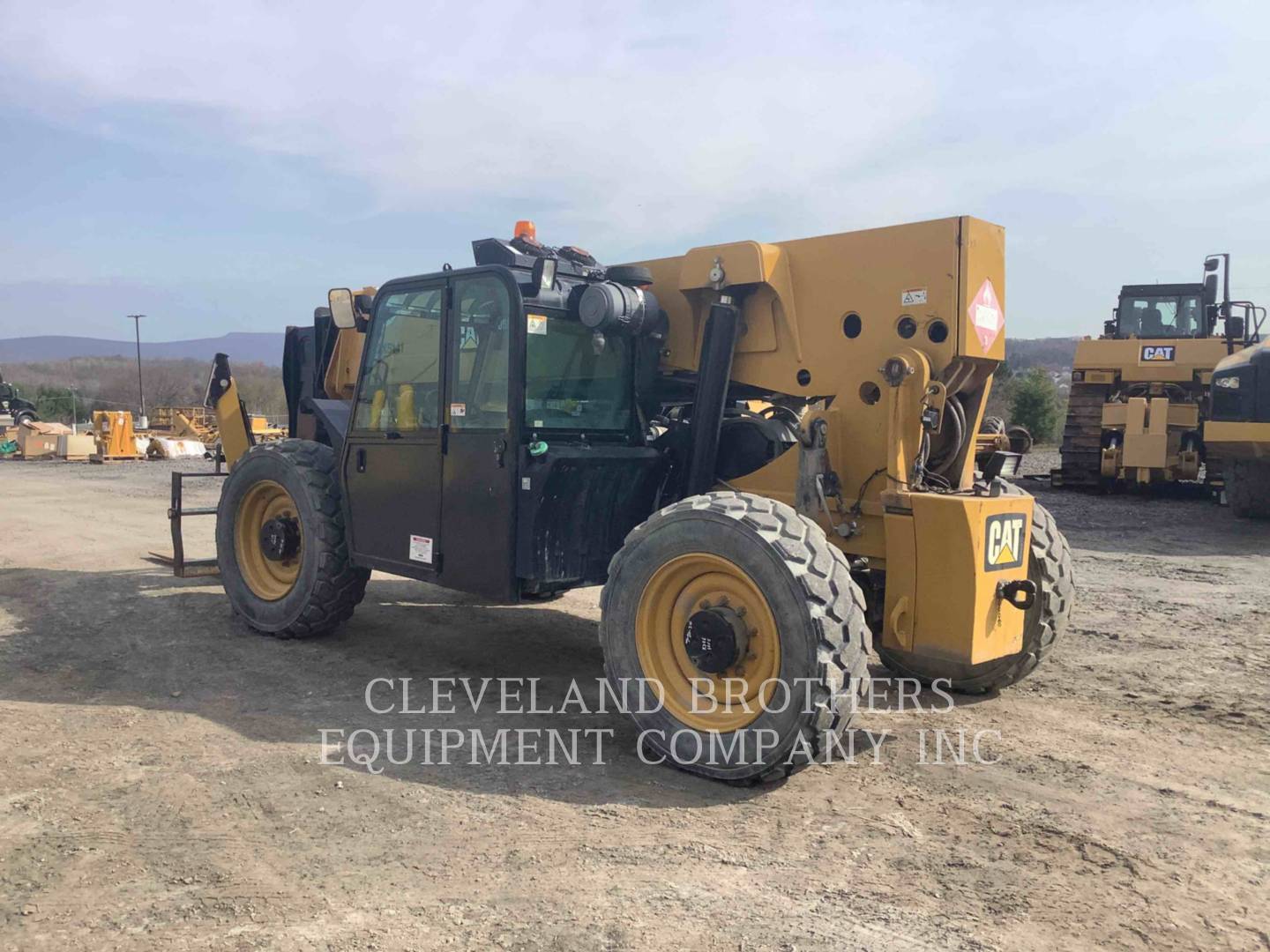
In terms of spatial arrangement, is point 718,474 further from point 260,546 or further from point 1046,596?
point 260,546

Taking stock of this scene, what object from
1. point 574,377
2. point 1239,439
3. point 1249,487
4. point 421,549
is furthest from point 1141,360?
point 421,549

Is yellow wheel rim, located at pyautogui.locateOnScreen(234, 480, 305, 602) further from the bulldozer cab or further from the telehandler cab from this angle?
the bulldozer cab

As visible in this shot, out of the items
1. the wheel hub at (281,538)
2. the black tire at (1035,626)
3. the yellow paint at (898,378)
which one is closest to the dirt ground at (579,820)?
the black tire at (1035,626)

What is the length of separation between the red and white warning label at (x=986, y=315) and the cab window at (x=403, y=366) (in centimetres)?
285

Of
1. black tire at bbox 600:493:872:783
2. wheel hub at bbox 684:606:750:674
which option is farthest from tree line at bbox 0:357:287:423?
wheel hub at bbox 684:606:750:674

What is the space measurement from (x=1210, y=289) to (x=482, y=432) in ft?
48.0

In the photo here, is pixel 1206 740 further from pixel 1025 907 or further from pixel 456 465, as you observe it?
pixel 456 465

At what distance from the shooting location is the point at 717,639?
13.8 feet

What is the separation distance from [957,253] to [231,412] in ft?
20.7

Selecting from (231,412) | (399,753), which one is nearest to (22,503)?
(231,412)

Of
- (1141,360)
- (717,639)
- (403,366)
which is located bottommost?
(717,639)

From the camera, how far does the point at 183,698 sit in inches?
211

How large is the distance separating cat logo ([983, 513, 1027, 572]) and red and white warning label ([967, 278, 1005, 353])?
0.86 m

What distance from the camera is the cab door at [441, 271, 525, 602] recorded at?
16.8ft
